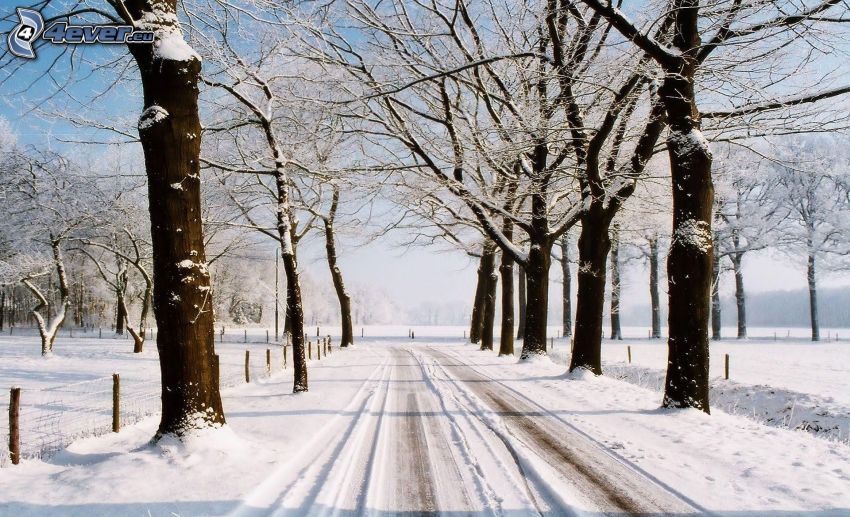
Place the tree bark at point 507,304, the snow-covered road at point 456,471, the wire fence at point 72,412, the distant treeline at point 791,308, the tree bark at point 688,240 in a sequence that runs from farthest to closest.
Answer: the distant treeline at point 791,308 < the tree bark at point 507,304 < the wire fence at point 72,412 < the tree bark at point 688,240 < the snow-covered road at point 456,471

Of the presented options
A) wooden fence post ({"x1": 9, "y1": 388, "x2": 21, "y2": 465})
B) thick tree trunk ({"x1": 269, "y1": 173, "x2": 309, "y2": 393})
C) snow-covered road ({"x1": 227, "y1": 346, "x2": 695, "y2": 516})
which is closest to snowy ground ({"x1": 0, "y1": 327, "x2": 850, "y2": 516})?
snow-covered road ({"x1": 227, "y1": 346, "x2": 695, "y2": 516})

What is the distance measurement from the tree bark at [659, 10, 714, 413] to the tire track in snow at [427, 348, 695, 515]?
2351 mm

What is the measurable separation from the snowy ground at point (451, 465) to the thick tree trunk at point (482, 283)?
14.8 m

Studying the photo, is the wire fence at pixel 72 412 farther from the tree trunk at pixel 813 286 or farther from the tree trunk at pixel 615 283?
the tree trunk at pixel 813 286

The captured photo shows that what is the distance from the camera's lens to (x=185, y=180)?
18.4 ft

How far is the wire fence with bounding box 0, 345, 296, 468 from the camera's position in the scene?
794cm

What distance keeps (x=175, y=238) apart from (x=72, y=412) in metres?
8.12

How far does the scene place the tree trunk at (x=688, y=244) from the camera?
25.5 feet

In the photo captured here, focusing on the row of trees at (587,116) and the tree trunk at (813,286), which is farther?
the tree trunk at (813,286)

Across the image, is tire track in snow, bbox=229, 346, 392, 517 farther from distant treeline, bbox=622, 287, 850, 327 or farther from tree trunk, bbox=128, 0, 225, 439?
distant treeline, bbox=622, 287, 850, 327

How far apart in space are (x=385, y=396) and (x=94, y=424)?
18.9 ft

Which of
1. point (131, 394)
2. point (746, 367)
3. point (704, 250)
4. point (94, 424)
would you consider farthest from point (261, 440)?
point (746, 367)

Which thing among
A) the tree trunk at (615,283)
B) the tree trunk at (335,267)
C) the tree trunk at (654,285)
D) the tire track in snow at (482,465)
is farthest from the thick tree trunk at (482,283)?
the tire track in snow at (482,465)

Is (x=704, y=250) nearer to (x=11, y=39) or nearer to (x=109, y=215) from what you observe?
(x=11, y=39)
